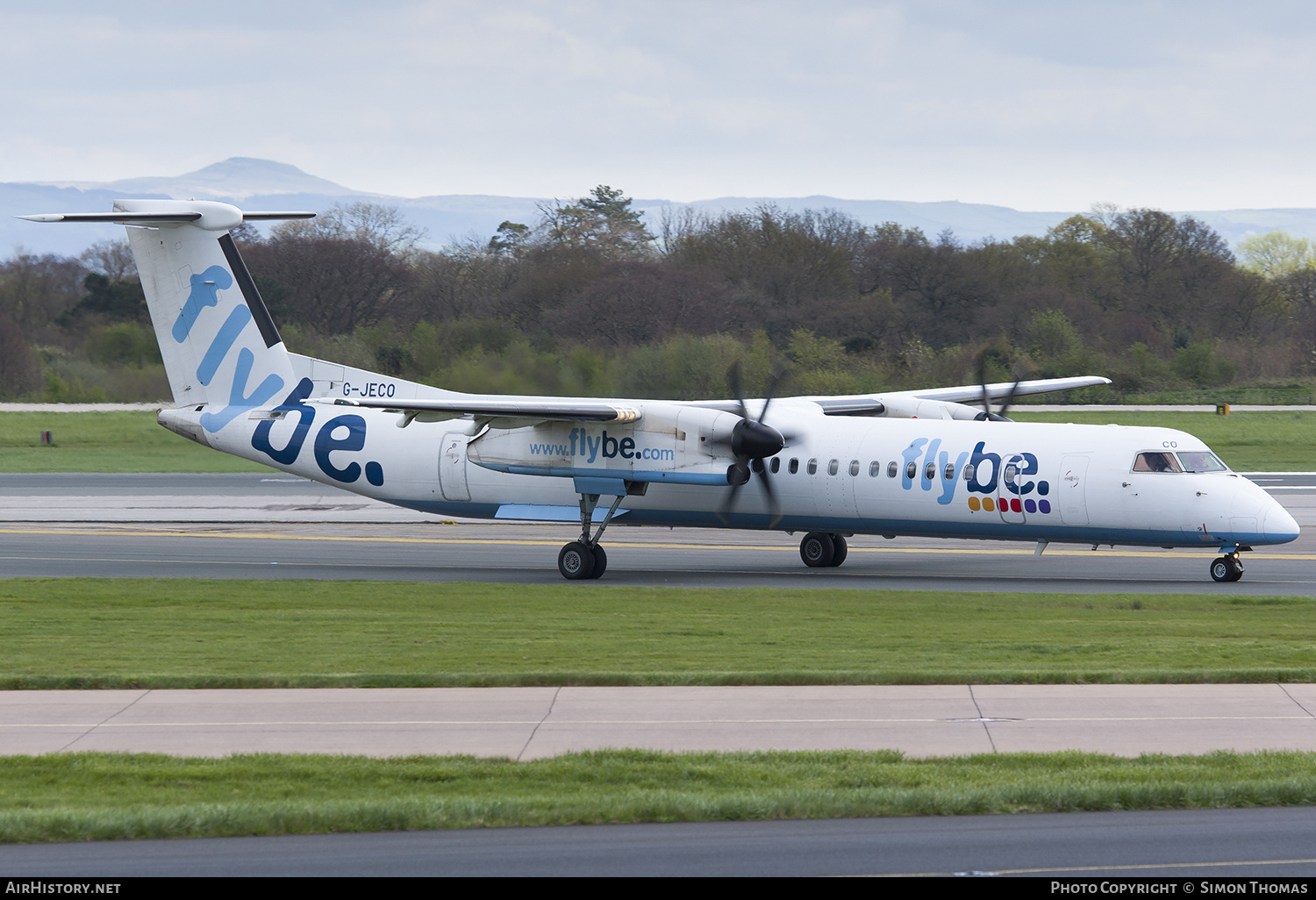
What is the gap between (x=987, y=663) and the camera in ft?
46.7

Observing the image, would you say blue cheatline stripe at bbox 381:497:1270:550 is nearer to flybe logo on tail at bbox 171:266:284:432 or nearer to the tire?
the tire

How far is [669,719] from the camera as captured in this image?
37.2ft

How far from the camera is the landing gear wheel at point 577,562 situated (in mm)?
24266

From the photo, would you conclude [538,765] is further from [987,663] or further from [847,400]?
[847,400]

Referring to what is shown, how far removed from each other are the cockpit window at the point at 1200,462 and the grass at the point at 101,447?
3192 cm

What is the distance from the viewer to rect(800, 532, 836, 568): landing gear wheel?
2539cm

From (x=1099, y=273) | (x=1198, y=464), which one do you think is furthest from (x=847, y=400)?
(x=1099, y=273)

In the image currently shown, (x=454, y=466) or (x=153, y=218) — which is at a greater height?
(x=153, y=218)

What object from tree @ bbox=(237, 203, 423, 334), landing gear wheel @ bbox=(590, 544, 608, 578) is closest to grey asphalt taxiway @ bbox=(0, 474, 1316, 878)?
landing gear wheel @ bbox=(590, 544, 608, 578)

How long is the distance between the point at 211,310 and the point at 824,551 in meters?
13.5

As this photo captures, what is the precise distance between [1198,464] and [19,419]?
167 ft

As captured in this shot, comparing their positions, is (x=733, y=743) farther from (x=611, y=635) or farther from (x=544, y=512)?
(x=544, y=512)

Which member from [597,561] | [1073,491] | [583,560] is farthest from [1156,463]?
[583,560]

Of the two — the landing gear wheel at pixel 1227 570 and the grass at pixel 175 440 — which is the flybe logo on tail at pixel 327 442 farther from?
the grass at pixel 175 440
